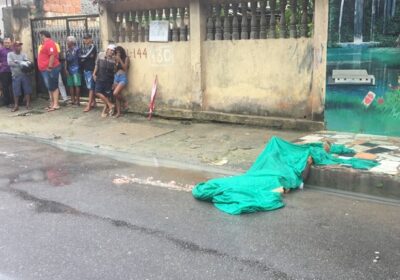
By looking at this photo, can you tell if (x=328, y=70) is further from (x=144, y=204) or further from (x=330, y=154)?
(x=144, y=204)

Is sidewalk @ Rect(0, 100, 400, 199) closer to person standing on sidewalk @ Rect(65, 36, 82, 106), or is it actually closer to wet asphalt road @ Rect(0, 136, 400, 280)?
wet asphalt road @ Rect(0, 136, 400, 280)

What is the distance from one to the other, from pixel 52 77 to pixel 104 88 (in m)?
1.81

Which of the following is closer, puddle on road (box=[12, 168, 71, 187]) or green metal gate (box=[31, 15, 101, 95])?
puddle on road (box=[12, 168, 71, 187])

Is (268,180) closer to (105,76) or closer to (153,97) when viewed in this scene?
(153,97)

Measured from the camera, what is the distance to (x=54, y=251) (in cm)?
412

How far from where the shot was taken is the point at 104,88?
422 inches

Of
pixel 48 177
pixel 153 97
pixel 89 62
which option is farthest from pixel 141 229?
pixel 89 62

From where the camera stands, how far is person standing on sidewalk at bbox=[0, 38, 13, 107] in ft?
39.4

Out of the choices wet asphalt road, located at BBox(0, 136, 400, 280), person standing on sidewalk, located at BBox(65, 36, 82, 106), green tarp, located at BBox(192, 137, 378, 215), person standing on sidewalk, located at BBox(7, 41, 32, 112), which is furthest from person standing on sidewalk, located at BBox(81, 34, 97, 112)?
green tarp, located at BBox(192, 137, 378, 215)

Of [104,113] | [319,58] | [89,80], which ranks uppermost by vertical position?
[319,58]

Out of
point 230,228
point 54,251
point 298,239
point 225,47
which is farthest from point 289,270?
point 225,47

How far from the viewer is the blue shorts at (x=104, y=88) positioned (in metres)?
10.7

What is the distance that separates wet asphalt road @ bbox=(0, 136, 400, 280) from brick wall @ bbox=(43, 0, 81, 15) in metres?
8.17

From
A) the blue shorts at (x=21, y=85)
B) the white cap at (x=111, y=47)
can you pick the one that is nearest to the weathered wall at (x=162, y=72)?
the white cap at (x=111, y=47)
